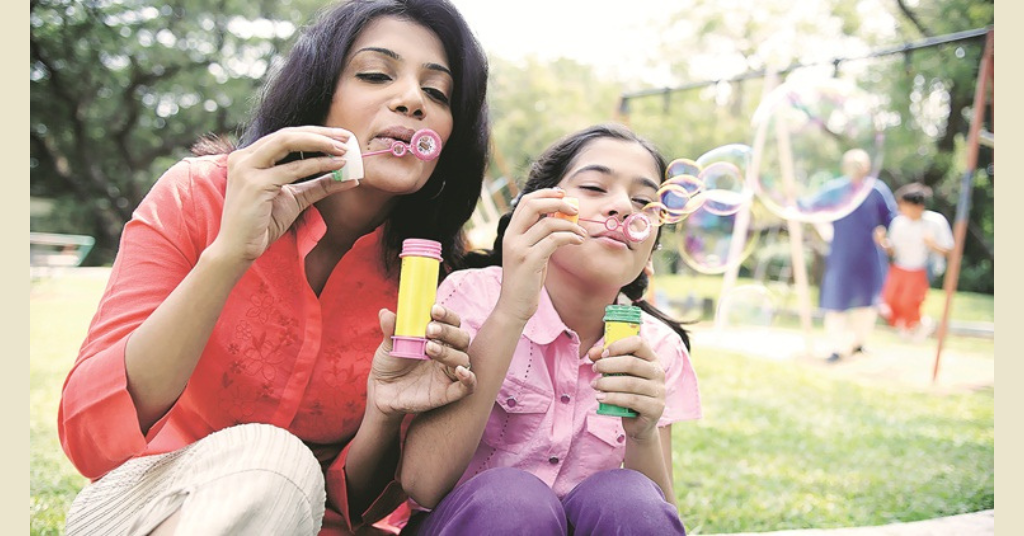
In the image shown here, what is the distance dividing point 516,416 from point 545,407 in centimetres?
7

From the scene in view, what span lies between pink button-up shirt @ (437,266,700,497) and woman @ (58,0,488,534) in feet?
0.75

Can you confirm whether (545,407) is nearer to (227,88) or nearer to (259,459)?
(259,459)

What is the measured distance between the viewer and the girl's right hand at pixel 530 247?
157 centimetres

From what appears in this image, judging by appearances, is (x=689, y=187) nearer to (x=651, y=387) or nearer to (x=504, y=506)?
(x=651, y=387)

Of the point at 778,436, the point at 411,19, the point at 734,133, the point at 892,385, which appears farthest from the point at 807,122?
the point at 734,133

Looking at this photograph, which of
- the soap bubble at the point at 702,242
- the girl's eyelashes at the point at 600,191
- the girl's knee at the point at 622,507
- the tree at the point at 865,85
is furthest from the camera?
the tree at the point at 865,85

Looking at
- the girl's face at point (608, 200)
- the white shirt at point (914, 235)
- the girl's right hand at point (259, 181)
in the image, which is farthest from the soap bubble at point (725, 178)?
the white shirt at point (914, 235)

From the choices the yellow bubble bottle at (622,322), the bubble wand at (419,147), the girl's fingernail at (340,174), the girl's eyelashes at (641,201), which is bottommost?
the yellow bubble bottle at (622,322)

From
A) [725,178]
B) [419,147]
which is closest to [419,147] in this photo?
[419,147]

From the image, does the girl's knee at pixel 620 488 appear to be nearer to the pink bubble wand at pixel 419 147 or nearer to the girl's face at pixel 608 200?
the girl's face at pixel 608 200

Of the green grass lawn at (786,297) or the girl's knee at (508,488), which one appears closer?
the girl's knee at (508,488)

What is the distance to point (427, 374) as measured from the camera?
1593 mm

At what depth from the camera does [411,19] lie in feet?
6.22

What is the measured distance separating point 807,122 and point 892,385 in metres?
2.89
